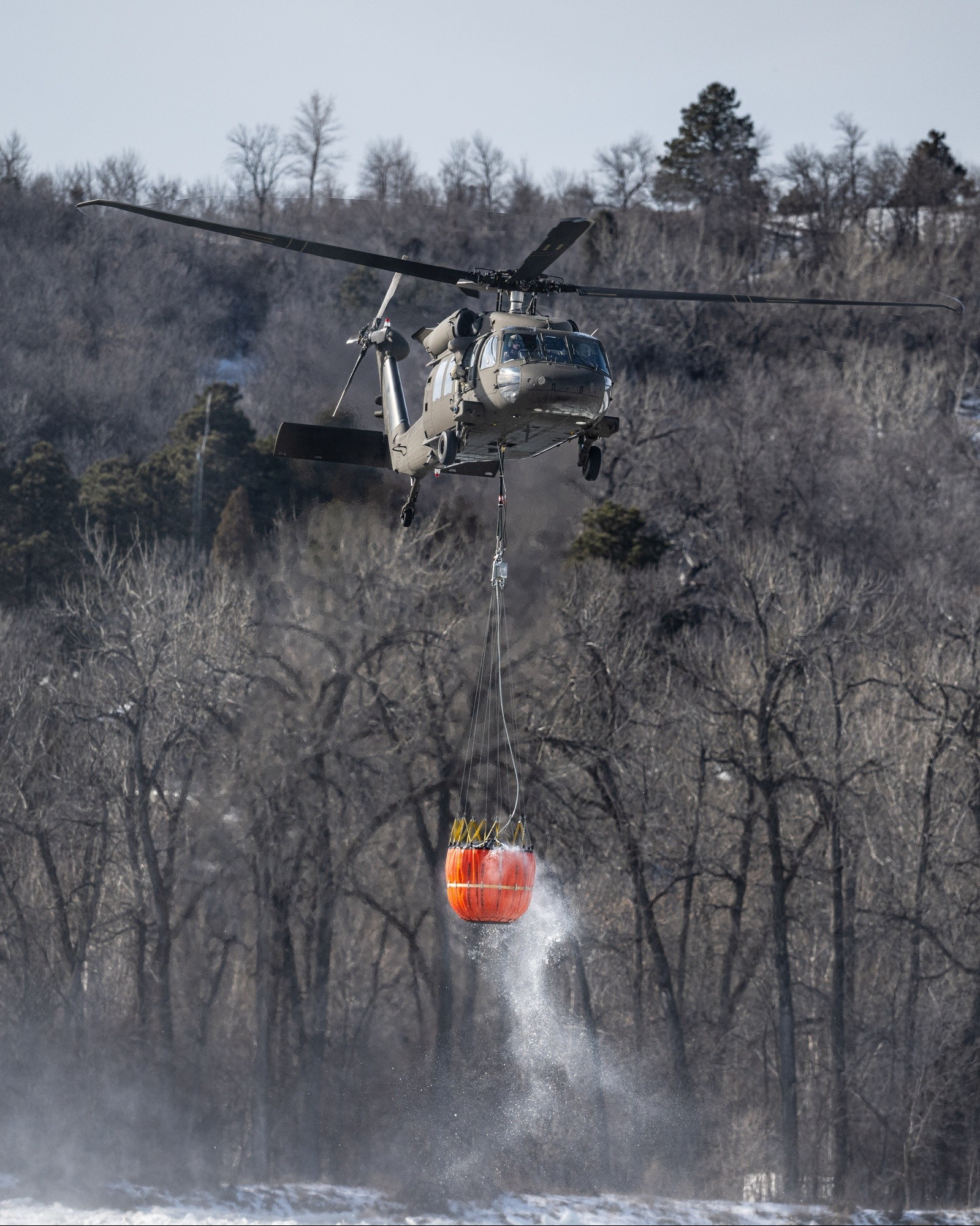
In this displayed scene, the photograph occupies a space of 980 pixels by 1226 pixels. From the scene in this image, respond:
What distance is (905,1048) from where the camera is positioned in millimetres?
37250

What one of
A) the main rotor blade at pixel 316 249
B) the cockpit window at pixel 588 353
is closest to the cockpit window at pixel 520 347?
the cockpit window at pixel 588 353

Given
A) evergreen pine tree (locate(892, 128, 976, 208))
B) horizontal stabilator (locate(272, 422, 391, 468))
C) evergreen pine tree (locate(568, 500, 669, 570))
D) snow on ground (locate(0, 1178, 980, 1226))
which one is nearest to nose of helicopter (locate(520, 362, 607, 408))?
horizontal stabilator (locate(272, 422, 391, 468))

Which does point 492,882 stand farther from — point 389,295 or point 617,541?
point 617,541

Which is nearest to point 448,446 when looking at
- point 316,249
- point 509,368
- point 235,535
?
point 509,368

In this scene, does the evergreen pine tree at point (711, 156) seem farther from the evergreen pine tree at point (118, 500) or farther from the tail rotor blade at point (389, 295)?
the tail rotor blade at point (389, 295)

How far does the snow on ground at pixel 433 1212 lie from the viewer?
32344mm

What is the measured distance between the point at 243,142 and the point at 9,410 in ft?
127

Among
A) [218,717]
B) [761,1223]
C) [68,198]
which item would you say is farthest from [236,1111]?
[68,198]

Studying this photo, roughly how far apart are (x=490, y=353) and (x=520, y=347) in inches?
17.6

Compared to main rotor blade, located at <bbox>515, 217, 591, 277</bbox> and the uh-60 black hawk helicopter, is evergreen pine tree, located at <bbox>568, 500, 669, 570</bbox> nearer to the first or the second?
the uh-60 black hawk helicopter

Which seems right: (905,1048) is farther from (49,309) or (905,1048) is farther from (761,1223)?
(49,309)

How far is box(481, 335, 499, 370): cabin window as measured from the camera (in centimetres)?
1623

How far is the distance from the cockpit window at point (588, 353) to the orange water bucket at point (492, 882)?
18.7ft

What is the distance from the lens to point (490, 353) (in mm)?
16312
